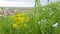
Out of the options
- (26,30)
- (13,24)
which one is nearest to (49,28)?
(26,30)

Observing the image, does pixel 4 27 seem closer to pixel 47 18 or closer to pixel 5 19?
→ pixel 5 19

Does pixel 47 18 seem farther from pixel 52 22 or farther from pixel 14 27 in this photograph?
pixel 14 27

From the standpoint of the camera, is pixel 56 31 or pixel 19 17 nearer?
pixel 56 31

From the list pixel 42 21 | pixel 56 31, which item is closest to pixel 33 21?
pixel 42 21

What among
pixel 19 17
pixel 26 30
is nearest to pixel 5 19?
pixel 19 17

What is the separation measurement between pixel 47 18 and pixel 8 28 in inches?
11.8

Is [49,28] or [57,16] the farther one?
[57,16]

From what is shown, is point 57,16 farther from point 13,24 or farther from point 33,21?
point 13,24

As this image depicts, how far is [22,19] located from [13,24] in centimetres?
8

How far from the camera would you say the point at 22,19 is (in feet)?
4.12

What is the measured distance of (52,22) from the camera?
47.5 inches

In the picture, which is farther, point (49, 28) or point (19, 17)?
point (19, 17)

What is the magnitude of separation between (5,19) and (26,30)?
0.73ft

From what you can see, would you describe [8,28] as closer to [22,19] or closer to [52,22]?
[22,19]
